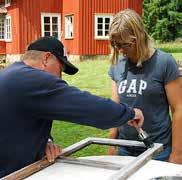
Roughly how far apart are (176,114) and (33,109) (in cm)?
119

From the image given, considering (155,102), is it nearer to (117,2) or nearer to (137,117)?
(137,117)

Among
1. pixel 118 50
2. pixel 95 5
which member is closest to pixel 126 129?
pixel 118 50

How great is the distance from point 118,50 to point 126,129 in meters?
0.54

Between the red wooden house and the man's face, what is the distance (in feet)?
72.5

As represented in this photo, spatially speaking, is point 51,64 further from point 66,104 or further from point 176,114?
point 176,114

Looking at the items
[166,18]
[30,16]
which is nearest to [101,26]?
[30,16]

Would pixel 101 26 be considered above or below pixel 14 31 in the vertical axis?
above

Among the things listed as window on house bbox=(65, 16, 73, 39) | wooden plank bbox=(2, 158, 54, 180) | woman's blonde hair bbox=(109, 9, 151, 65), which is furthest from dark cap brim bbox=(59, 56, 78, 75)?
window on house bbox=(65, 16, 73, 39)

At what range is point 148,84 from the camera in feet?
10.3

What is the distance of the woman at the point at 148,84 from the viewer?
3065 mm

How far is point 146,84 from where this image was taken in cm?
315

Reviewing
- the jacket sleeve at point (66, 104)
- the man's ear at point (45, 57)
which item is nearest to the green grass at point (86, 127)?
the man's ear at point (45, 57)

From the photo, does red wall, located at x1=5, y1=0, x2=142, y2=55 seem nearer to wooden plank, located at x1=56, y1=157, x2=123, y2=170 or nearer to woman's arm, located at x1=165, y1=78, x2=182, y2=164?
woman's arm, located at x1=165, y1=78, x2=182, y2=164

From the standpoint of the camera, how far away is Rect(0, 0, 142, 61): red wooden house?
977 inches
